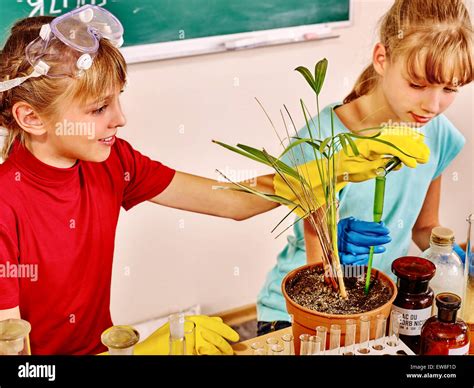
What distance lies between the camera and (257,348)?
1365 mm

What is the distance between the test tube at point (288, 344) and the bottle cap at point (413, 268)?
219mm

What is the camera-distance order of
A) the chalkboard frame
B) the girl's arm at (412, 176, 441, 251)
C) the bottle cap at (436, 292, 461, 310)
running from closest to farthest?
the bottle cap at (436, 292, 461, 310), the chalkboard frame, the girl's arm at (412, 176, 441, 251)

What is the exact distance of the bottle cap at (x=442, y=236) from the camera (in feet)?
4.58

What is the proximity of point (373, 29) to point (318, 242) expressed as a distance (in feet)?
1.32

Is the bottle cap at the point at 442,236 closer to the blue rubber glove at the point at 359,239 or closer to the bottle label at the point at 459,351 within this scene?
the blue rubber glove at the point at 359,239

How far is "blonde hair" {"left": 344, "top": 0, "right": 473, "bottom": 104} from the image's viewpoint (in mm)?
1379

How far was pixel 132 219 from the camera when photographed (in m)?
1.45

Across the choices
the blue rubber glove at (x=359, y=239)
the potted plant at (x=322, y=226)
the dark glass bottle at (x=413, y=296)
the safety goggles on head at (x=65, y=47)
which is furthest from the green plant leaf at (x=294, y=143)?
the safety goggles on head at (x=65, y=47)

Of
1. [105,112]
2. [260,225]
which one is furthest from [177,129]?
[260,225]

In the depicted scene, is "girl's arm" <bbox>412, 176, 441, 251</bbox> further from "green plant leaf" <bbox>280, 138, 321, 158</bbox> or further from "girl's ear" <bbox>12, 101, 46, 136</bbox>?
"girl's ear" <bbox>12, 101, 46, 136</bbox>

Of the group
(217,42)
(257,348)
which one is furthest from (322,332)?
(217,42)

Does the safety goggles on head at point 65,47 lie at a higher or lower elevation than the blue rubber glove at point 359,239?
higher

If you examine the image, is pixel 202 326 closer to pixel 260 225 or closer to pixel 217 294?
pixel 217 294

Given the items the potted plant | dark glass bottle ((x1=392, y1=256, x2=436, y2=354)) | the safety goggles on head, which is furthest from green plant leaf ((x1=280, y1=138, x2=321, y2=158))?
the safety goggles on head
